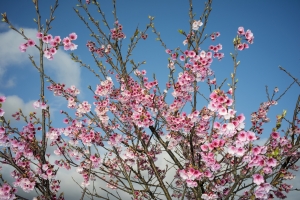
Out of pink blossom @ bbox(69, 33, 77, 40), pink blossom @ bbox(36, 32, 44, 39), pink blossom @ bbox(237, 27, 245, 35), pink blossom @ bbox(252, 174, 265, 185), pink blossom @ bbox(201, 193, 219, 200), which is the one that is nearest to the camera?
pink blossom @ bbox(252, 174, 265, 185)

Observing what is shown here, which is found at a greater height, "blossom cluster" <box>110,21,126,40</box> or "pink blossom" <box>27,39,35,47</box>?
"blossom cluster" <box>110,21,126,40</box>

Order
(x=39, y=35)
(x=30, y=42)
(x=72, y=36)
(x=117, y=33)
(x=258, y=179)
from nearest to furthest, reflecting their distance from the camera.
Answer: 1. (x=258, y=179)
2. (x=39, y=35)
3. (x=30, y=42)
4. (x=72, y=36)
5. (x=117, y=33)

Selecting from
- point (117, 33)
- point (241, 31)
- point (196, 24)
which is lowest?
point (241, 31)

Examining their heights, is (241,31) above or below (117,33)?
below

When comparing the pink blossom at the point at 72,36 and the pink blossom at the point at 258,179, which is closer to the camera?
the pink blossom at the point at 258,179

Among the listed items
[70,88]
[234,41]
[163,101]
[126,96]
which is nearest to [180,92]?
[163,101]

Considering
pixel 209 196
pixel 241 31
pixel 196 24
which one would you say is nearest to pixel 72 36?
pixel 196 24

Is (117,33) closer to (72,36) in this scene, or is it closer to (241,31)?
(72,36)

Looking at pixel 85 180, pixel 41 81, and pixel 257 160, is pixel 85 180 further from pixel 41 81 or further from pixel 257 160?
pixel 257 160

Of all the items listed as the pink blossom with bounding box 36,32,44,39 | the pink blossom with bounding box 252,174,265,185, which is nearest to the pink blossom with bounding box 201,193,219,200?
the pink blossom with bounding box 252,174,265,185

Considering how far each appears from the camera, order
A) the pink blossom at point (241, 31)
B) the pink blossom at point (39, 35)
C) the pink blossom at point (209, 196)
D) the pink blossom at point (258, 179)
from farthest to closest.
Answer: the pink blossom at point (241, 31), the pink blossom at point (39, 35), the pink blossom at point (209, 196), the pink blossom at point (258, 179)

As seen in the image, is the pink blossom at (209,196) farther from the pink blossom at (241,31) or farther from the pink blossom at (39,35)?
the pink blossom at (39,35)

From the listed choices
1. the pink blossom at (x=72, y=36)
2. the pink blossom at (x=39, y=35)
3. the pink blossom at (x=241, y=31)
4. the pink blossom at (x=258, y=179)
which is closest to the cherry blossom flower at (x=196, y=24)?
the pink blossom at (x=241, y=31)

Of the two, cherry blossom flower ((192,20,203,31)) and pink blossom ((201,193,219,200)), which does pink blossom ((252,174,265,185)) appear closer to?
pink blossom ((201,193,219,200))
